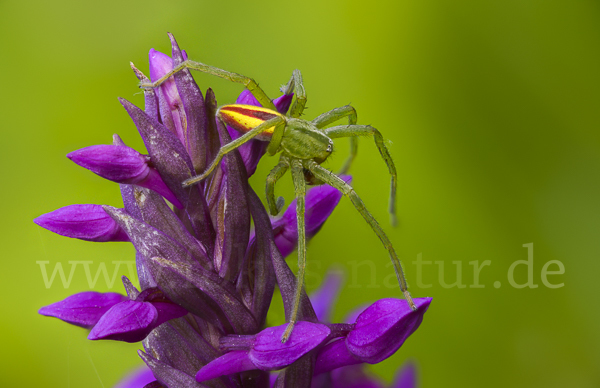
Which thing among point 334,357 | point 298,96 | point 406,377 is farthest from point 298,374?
point 298,96

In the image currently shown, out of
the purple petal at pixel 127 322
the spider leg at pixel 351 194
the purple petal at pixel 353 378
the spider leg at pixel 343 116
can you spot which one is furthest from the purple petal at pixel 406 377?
the spider leg at pixel 343 116

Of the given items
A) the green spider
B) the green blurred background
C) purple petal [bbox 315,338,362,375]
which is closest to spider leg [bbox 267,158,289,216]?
the green spider

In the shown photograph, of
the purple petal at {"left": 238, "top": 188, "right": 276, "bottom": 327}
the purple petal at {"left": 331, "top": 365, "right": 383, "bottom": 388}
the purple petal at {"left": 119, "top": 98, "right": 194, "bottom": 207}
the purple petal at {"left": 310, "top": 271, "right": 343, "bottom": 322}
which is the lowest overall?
the purple petal at {"left": 331, "top": 365, "right": 383, "bottom": 388}

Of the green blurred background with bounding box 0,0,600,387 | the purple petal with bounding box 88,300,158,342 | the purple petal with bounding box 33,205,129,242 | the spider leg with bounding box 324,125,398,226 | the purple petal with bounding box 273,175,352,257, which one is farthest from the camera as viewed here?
the green blurred background with bounding box 0,0,600,387

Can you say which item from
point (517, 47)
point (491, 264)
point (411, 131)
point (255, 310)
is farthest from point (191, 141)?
point (517, 47)

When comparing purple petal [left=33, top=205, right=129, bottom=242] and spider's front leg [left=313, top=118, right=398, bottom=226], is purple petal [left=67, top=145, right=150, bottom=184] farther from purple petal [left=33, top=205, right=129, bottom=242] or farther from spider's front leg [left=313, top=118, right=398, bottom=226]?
spider's front leg [left=313, top=118, right=398, bottom=226]
